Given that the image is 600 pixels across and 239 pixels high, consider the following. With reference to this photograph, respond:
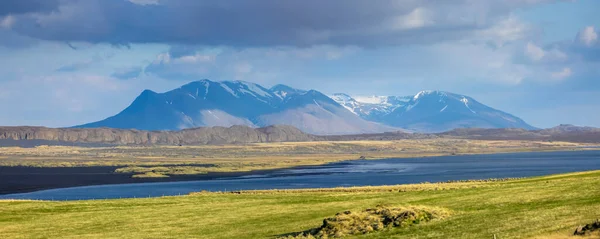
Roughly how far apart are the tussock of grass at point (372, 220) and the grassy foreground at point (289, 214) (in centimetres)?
109

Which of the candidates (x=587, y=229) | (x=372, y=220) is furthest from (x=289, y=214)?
(x=587, y=229)

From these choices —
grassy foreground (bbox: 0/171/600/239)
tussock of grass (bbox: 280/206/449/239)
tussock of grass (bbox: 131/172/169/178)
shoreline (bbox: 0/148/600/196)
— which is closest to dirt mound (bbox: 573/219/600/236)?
grassy foreground (bbox: 0/171/600/239)

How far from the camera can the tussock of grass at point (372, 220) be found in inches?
1439

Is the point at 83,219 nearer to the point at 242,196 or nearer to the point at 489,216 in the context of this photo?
the point at 242,196

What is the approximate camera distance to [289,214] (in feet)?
161

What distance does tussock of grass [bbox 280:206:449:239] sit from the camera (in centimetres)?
3656

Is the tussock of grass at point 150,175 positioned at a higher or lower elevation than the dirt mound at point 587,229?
lower

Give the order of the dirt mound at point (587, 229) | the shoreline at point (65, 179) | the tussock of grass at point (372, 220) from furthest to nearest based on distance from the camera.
A: the shoreline at point (65, 179), the tussock of grass at point (372, 220), the dirt mound at point (587, 229)

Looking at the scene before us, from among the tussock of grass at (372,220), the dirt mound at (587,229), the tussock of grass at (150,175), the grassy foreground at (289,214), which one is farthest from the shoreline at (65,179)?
the dirt mound at (587,229)

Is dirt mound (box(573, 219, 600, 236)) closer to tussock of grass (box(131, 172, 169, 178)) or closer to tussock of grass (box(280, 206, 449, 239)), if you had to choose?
tussock of grass (box(280, 206, 449, 239))

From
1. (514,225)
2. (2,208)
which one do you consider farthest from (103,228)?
(514,225)

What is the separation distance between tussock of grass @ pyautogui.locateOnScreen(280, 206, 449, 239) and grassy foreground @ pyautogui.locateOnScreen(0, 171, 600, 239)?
109cm

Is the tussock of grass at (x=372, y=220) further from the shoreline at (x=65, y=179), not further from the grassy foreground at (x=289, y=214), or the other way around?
the shoreline at (x=65, y=179)

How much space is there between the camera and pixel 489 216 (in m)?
36.5
